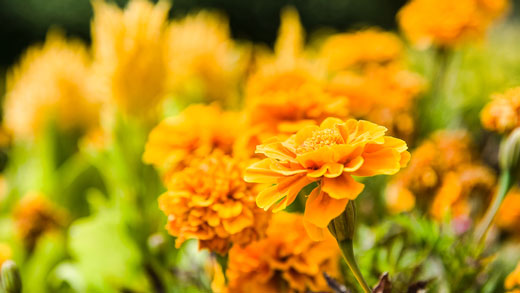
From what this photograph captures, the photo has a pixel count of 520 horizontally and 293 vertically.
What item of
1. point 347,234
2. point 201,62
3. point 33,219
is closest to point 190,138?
point 347,234

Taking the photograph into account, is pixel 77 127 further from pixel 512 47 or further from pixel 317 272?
pixel 512 47

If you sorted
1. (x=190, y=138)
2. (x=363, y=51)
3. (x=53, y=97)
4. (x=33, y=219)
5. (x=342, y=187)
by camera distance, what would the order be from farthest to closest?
(x=53, y=97), (x=363, y=51), (x=33, y=219), (x=190, y=138), (x=342, y=187)

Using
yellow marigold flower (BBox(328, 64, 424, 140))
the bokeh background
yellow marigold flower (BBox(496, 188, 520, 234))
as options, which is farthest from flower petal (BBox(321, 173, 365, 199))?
the bokeh background

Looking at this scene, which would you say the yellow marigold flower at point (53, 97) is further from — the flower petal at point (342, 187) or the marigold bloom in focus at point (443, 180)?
the flower petal at point (342, 187)

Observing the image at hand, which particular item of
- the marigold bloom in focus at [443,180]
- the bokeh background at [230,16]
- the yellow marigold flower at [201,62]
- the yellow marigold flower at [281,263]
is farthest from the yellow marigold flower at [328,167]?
the bokeh background at [230,16]

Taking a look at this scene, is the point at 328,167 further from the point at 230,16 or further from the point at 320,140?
the point at 230,16

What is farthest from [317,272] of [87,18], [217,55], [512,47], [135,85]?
[87,18]

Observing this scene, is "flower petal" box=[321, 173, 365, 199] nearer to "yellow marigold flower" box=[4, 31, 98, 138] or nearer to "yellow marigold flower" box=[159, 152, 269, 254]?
"yellow marigold flower" box=[159, 152, 269, 254]
